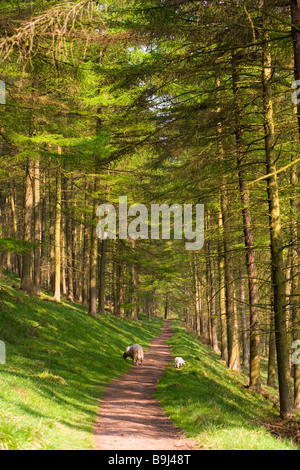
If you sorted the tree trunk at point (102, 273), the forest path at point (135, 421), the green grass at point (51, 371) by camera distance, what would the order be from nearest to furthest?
1. the green grass at point (51, 371)
2. the forest path at point (135, 421)
3. the tree trunk at point (102, 273)

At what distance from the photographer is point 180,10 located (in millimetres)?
8383

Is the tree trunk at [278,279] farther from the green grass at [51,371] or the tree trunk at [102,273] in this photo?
the tree trunk at [102,273]

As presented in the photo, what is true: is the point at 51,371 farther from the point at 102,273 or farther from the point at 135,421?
the point at 102,273

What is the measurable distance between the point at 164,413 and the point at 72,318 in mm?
10909

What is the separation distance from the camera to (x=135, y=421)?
376 inches

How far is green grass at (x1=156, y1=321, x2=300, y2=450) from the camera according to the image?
262 inches

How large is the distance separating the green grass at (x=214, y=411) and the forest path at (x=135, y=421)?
0.29 meters

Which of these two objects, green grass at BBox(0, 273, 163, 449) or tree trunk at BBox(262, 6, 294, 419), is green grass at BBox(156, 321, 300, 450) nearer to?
tree trunk at BBox(262, 6, 294, 419)

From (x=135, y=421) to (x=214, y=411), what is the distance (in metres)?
1.90

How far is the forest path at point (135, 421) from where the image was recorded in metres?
7.29
